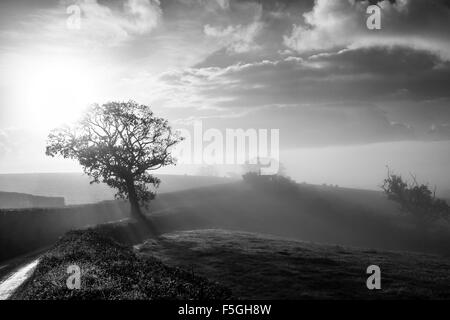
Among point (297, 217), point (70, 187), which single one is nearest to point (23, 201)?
point (70, 187)

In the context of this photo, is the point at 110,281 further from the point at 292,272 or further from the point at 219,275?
the point at 292,272

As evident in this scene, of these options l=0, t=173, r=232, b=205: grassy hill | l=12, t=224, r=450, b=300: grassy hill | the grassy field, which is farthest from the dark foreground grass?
l=0, t=173, r=232, b=205: grassy hill

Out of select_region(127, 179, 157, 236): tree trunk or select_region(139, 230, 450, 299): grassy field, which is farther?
select_region(127, 179, 157, 236): tree trunk

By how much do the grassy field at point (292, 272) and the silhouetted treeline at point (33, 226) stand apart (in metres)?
15.2

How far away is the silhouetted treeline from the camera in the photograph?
40188mm

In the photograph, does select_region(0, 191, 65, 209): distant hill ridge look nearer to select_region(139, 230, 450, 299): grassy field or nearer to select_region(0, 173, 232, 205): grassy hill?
select_region(0, 173, 232, 205): grassy hill

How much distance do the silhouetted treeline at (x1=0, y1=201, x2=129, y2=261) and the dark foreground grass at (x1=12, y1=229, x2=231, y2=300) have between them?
1934 cm

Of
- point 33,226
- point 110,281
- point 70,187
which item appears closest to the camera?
point 110,281

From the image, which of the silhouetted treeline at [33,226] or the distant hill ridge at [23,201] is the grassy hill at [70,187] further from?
the silhouetted treeline at [33,226]

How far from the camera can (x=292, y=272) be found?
84.3 feet

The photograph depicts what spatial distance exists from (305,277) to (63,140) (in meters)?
42.0

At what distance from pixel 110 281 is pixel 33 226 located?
116ft

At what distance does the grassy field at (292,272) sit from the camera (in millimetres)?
20906
